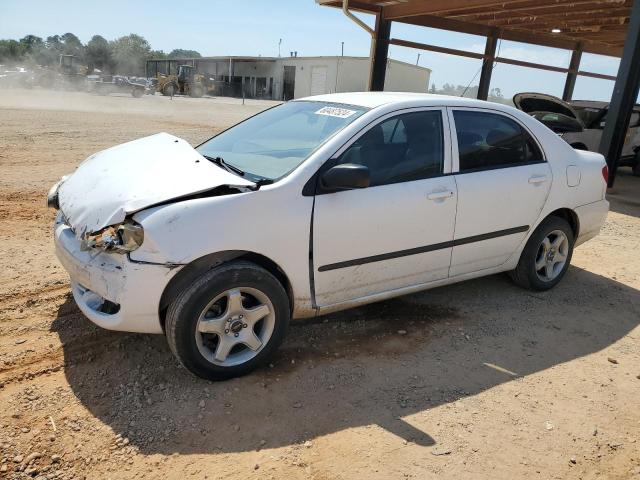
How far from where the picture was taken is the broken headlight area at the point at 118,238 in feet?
8.89

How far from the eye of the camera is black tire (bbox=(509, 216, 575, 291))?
4387 millimetres

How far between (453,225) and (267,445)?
2033 millimetres

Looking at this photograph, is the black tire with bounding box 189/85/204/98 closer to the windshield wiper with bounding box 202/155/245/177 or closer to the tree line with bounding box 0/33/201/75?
the tree line with bounding box 0/33/201/75

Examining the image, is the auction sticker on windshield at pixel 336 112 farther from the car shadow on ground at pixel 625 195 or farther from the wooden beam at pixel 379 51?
the wooden beam at pixel 379 51

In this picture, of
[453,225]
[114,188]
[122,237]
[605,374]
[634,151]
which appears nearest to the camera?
[122,237]

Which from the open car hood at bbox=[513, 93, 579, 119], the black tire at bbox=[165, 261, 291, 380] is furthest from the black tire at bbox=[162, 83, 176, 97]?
the black tire at bbox=[165, 261, 291, 380]

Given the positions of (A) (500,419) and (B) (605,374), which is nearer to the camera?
(A) (500,419)

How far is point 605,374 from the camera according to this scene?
3.43m

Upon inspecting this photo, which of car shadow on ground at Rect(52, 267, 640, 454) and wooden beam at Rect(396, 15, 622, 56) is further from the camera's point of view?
wooden beam at Rect(396, 15, 622, 56)

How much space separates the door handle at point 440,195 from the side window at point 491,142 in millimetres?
265

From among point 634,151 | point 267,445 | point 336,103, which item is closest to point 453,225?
point 336,103

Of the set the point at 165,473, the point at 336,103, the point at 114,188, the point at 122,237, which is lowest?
the point at 165,473

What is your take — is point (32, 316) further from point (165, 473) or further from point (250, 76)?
point (250, 76)

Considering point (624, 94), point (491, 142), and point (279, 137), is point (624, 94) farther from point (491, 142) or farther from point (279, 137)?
point (279, 137)
